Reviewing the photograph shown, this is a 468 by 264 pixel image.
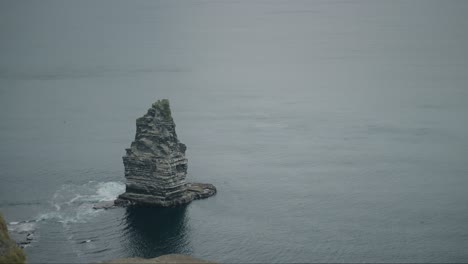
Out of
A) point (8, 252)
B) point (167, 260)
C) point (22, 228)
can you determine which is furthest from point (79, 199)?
point (8, 252)

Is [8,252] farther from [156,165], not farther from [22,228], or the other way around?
[156,165]

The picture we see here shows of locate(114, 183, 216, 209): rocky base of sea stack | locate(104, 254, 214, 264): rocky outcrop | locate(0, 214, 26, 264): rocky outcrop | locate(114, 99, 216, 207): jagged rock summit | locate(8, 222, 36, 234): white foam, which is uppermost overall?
locate(114, 99, 216, 207): jagged rock summit

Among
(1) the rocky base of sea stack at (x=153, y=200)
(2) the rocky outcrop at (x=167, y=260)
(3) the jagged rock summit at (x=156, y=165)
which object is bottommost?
(2) the rocky outcrop at (x=167, y=260)

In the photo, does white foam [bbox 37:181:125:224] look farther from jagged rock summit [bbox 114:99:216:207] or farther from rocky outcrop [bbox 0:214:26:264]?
rocky outcrop [bbox 0:214:26:264]

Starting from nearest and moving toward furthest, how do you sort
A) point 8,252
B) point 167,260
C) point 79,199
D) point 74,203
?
point 8,252 < point 167,260 < point 74,203 < point 79,199

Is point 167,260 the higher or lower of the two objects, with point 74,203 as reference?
lower

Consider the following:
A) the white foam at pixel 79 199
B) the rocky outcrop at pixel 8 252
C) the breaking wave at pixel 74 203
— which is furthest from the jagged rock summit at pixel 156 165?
the rocky outcrop at pixel 8 252

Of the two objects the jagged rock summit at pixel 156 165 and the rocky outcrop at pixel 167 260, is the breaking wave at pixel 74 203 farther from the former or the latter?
the rocky outcrop at pixel 167 260

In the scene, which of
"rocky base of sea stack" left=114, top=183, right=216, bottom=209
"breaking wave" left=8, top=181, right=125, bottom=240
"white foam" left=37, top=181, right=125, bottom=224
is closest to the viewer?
"breaking wave" left=8, top=181, right=125, bottom=240

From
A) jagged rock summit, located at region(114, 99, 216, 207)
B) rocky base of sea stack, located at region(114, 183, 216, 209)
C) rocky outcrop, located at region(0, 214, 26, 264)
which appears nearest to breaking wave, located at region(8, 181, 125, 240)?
rocky base of sea stack, located at region(114, 183, 216, 209)
